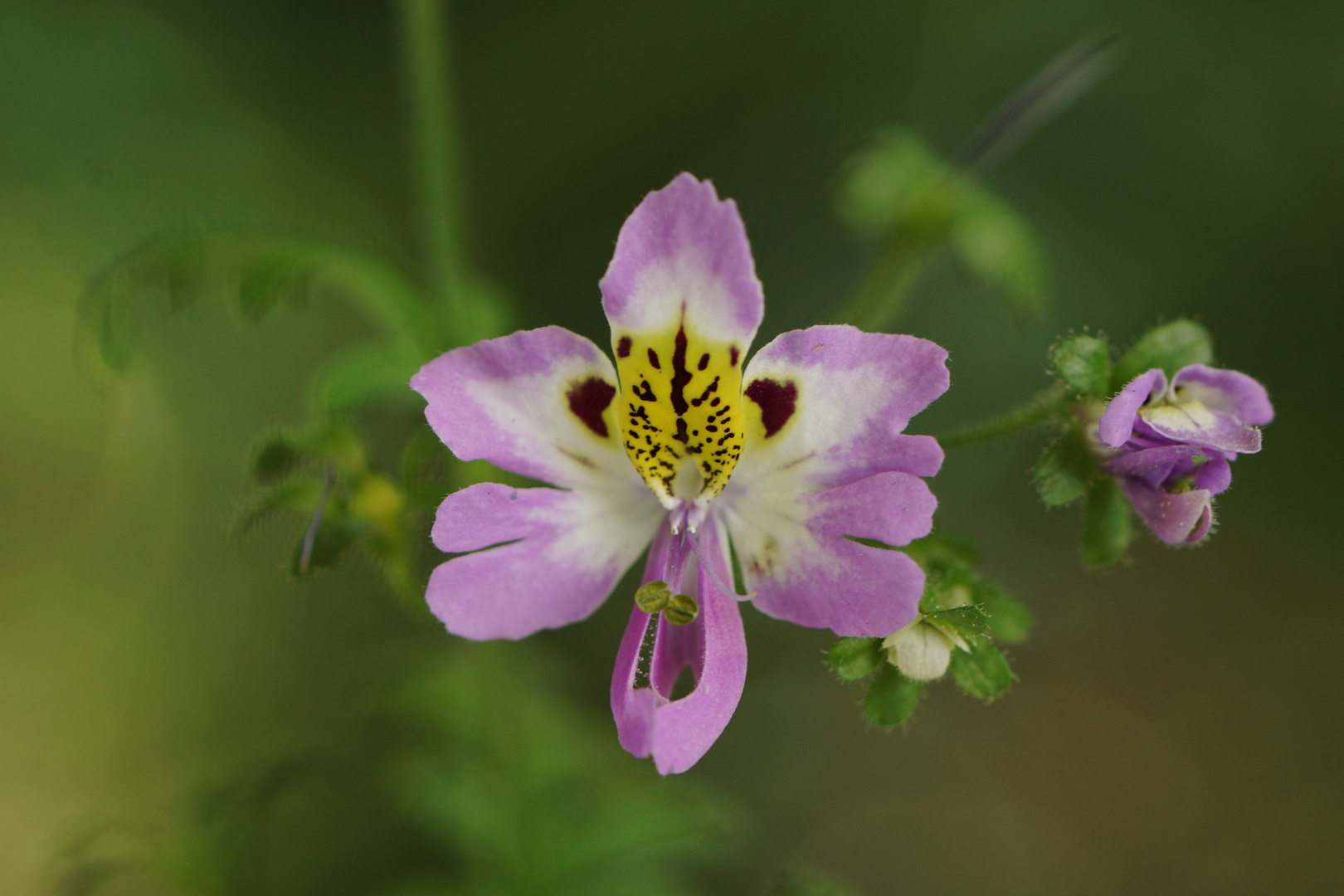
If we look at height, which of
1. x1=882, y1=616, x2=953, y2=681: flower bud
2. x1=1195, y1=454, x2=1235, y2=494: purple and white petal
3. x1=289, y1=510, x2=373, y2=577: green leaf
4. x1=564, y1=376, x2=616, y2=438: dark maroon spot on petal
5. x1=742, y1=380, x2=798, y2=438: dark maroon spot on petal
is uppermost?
x1=289, y1=510, x2=373, y2=577: green leaf

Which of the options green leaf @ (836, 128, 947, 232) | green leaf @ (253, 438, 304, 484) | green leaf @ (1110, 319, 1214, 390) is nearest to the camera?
green leaf @ (1110, 319, 1214, 390)

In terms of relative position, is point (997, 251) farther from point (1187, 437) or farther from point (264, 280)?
point (264, 280)

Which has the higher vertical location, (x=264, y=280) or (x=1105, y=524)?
(x=264, y=280)

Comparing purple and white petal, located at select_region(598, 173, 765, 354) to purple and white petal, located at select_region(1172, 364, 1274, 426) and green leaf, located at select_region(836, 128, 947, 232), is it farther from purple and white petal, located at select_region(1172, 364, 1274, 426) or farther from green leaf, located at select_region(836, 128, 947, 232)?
green leaf, located at select_region(836, 128, 947, 232)

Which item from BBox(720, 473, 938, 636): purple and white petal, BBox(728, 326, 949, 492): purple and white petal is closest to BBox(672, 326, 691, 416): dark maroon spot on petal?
BBox(728, 326, 949, 492): purple and white petal

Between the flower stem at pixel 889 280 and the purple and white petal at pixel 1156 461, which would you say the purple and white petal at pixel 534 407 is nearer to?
the purple and white petal at pixel 1156 461

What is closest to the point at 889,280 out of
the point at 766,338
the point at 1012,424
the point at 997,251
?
the point at 997,251

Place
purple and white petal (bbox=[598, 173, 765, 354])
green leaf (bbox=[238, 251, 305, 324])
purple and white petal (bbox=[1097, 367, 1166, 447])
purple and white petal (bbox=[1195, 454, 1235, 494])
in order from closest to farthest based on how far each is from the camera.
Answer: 1. purple and white petal (bbox=[598, 173, 765, 354])
2. purple and white petal (bbox=[1097, 367, 1166, 447])
3. purple and white petal (bbox=[1195, 454, 1235, 494])
4. green leaf (bbox=[238, 251, 305, 324])

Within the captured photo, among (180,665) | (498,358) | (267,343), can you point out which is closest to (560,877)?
(498,358)
